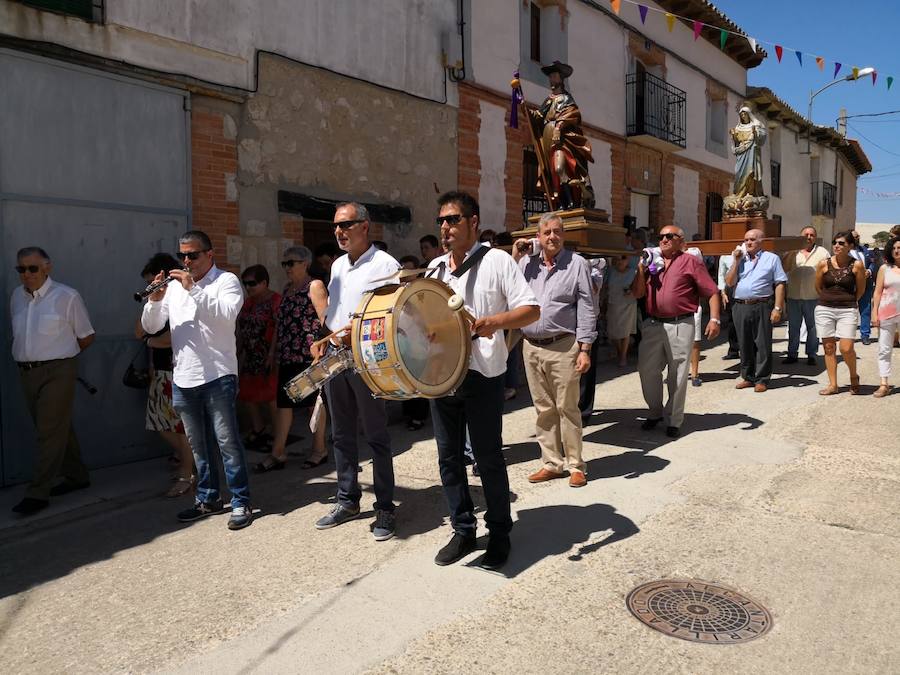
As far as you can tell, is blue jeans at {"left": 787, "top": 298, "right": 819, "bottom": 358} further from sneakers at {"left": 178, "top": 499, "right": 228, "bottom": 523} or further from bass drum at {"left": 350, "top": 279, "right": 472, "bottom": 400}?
sneakers at {"left": 178, "top": 499, "right": 228, "bottom": 523}

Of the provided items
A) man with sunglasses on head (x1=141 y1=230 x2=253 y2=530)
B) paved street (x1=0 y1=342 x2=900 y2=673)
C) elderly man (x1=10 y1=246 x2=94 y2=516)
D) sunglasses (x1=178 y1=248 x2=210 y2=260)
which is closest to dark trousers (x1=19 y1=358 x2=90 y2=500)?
elderly man (x1=10 y1=246 x2=94 y2=516)

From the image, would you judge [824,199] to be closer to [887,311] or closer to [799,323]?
[799,323]

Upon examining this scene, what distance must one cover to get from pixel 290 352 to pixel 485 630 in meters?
3.30

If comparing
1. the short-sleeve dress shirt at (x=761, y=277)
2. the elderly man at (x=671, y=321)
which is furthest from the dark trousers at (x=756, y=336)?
the elderly man at (x=671, y=321)

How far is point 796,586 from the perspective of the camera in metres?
3.39

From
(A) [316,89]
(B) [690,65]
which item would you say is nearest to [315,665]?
(A) [316,89]

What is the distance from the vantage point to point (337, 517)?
443 centimetres

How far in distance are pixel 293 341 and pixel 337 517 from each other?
184 centimetres

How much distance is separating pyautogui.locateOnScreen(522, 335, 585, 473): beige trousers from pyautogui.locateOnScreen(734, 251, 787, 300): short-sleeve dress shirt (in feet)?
13.1

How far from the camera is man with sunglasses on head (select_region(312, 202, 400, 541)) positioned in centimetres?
417

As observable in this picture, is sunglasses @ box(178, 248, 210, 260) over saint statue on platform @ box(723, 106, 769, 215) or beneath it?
beneath

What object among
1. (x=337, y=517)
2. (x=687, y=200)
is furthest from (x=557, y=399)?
(x=687, y=200)

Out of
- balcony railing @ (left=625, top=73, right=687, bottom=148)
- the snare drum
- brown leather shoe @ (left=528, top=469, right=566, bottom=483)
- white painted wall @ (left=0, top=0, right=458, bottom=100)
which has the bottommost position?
brown leather shoe @ (left=528, top=469, right=566, bottom=483)

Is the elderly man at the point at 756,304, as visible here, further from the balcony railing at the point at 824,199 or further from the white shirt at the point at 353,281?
the balcony railing at the point at 824,199
